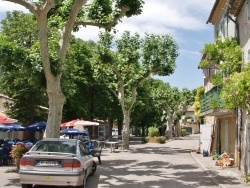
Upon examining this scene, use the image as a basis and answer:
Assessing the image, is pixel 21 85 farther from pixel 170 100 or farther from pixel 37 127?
pixel 170 100

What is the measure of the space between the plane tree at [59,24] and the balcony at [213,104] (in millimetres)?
5277

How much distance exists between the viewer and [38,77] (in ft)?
52.3

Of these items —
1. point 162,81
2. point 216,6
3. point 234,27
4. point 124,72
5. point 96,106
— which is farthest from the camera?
point 162,81

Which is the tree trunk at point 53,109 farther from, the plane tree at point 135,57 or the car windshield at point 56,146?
the plane tree at point 135,57

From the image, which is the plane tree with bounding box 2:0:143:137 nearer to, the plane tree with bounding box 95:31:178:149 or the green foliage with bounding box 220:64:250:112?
the green foliage with bounding box 220:64:250:112

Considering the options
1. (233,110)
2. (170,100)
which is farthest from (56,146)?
(170,100)

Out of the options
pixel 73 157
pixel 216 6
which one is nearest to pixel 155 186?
pixel 73 157

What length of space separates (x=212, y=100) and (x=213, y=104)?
2.19ft

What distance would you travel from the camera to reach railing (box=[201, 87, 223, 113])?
1582 cm

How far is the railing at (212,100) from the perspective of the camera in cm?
1582

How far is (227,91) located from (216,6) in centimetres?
1209

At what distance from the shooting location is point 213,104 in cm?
1564

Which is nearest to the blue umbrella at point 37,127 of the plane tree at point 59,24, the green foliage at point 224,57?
the plane tree at point 59,24

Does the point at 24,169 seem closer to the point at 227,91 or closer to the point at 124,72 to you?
the point at 227,91
